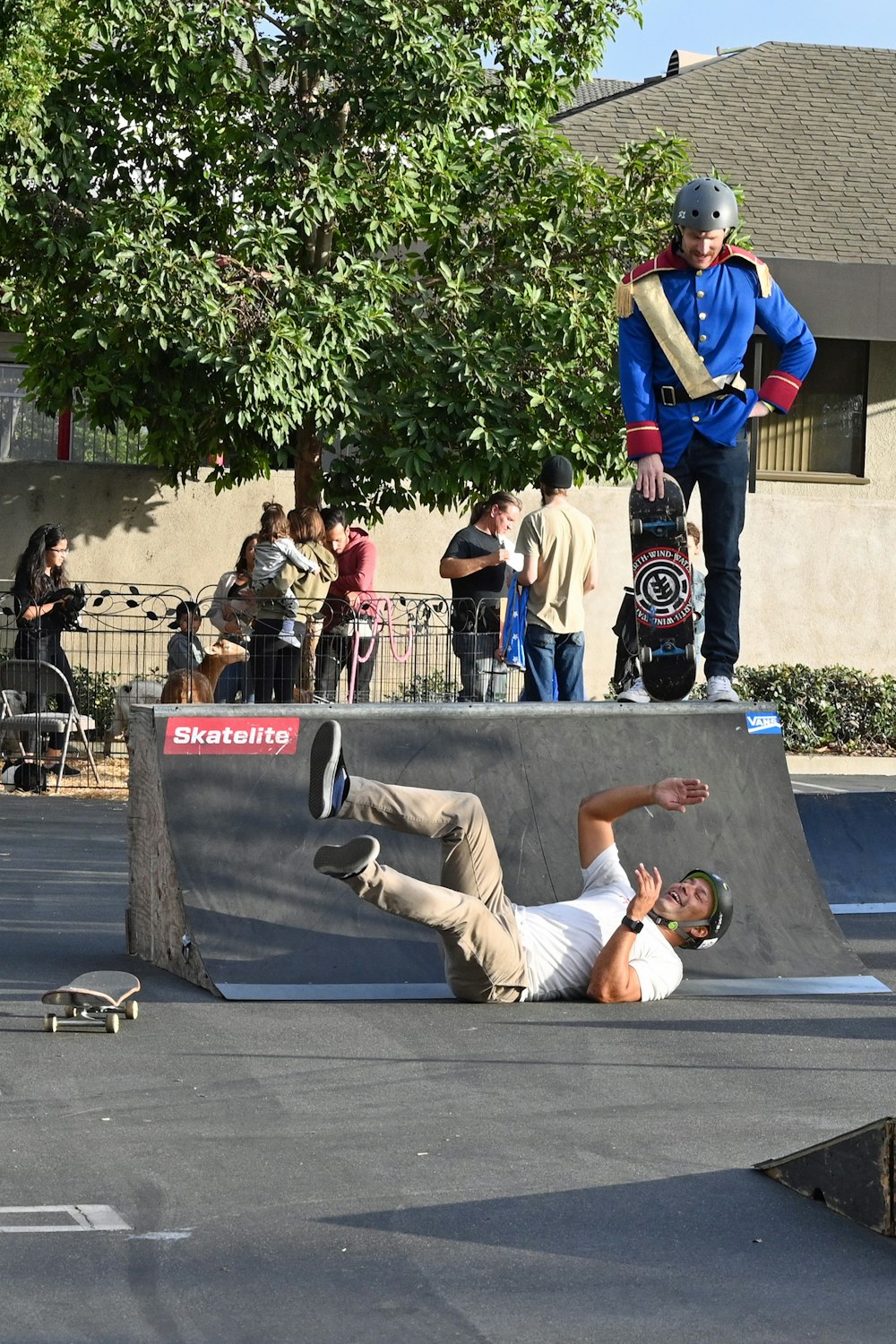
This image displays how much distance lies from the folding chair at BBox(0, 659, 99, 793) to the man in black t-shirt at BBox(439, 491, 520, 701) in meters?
3.22

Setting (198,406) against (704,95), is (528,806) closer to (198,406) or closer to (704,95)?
(198,406)

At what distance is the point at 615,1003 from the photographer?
705 cm

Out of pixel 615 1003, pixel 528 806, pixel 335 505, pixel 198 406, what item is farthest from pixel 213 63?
pixel 615 1003

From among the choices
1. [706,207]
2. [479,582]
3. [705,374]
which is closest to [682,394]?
[705,374]

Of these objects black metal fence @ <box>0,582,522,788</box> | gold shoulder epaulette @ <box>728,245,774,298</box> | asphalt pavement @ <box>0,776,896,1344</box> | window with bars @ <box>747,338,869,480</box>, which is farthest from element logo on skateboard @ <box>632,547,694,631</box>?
window with bars @ <box>747,338,869,480</box>

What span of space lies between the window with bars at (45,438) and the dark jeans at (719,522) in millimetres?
12896

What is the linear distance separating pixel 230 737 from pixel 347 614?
7.46 m

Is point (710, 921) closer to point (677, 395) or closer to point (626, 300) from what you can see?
point (677, 395)

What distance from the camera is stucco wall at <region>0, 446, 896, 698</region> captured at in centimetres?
1962

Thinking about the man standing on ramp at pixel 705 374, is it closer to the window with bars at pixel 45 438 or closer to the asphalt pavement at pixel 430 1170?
the asphalt pavement at pixel 430 1170

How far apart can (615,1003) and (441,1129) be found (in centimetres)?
194

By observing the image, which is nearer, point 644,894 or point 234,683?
point 644,894

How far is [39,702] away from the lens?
14.1 meters

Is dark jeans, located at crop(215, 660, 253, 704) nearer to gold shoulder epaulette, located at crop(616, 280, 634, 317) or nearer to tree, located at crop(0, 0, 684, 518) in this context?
tree, located at crop(0, 0, 684, 518)
